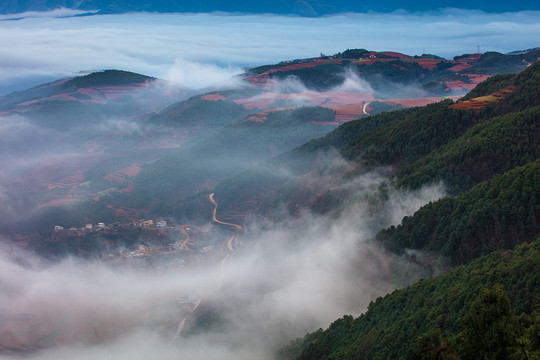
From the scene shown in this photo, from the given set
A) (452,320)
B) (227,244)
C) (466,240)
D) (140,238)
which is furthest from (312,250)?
(140,238)

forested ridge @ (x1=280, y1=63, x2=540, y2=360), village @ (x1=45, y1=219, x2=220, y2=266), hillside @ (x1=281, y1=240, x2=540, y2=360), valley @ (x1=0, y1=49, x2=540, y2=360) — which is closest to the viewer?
hillside @ (x1=281, y1=240, x2=540, y2=360)

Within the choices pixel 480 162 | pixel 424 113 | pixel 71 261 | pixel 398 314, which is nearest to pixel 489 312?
pixel 398 314

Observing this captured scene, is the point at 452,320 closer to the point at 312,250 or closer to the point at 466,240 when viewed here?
the point at 466,240

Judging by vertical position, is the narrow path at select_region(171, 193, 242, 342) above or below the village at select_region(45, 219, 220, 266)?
above

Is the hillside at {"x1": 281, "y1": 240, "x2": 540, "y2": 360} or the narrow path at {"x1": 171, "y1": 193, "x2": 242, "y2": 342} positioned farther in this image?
the narrow path at {"x1": 171, "y1": 193, "x2": 242, "y2": 342}

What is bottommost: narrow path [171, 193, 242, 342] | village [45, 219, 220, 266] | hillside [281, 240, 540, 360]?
village [45, 219, 220, 266]

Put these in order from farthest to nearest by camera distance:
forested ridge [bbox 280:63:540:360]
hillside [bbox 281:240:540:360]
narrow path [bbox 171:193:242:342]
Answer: narrow path [bbox 171:193:242:342] < forested ridge [bbox 280:63:540:360] < hillside [bbox 281:240:540:360]

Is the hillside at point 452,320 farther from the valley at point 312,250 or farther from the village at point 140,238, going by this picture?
the village at point 140,238

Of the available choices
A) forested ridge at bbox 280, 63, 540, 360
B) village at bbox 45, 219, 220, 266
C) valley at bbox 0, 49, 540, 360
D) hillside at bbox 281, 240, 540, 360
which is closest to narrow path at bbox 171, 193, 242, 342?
valley at bbox 0, 49, 540, 360

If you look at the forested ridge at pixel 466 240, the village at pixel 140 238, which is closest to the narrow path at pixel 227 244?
the village at pixel 140 238

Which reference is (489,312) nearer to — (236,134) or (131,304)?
(131,304)

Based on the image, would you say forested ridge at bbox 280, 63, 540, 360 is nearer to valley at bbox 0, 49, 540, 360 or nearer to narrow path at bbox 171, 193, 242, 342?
valley at bbox 0, 49, 540, 360
